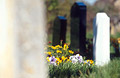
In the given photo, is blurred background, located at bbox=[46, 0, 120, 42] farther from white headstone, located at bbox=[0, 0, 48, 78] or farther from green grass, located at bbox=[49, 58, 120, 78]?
white headstone, located at bbox=[0, 0, 48, 78]

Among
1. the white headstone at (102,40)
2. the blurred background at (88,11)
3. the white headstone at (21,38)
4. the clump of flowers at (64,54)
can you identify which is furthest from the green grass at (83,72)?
A: the blurred background at (88,11)

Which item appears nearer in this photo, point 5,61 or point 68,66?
point 5,61

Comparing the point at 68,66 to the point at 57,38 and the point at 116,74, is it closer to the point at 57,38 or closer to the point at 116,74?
the point at 116,74

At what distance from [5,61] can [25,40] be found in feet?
0.66

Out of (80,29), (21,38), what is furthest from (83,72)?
(80,29)

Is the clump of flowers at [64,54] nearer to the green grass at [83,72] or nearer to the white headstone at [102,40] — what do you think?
the white headstone at [102,40]

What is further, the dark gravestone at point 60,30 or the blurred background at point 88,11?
the blurred background at point 88,11

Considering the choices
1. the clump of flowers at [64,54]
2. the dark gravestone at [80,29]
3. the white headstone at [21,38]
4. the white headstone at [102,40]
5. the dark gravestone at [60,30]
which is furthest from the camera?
the dark gravestone at [60,30]

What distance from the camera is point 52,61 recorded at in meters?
5.21

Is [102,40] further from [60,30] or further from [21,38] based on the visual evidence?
[21,38]

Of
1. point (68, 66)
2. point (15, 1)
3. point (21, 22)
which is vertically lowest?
point (68, 66)

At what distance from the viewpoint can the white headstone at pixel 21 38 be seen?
5.49ft

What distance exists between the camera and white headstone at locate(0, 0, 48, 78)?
167 cm

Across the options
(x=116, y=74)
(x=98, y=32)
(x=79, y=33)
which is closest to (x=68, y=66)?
(x=116, y=74)
